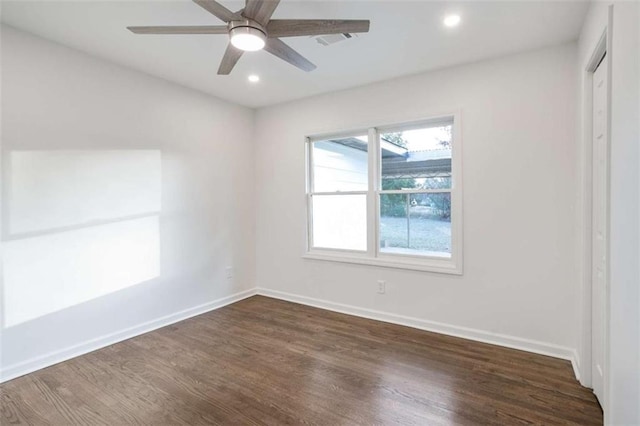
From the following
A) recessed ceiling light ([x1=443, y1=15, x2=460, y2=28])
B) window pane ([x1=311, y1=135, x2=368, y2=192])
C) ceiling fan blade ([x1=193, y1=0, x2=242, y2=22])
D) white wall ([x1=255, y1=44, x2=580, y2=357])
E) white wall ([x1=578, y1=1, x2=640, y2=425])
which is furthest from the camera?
window pane ([x1=311, y1=135, x2=368, y2=192])

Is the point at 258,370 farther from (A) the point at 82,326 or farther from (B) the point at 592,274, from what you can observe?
(B) the point at 592,274

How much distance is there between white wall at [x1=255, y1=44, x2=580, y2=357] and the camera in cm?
265

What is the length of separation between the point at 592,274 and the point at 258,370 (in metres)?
2.56

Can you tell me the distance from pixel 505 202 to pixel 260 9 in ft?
8.39

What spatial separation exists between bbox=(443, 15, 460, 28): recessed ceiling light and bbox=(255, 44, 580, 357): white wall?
0.78 metres

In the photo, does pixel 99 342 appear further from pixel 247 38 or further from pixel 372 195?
pixel 372 195

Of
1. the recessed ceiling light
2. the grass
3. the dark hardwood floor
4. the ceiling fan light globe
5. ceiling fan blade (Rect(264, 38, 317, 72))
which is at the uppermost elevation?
the recessed ceiling light

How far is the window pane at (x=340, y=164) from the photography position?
383 cm

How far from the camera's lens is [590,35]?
2.10m

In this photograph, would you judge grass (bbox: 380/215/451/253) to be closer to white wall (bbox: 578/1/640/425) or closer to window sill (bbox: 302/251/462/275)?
window sill (bbox: 302/251/462/275)

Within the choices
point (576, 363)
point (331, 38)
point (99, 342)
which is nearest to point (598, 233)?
point (576, 363)

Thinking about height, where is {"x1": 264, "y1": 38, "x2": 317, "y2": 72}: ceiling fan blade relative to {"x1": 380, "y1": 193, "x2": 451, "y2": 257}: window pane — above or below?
above

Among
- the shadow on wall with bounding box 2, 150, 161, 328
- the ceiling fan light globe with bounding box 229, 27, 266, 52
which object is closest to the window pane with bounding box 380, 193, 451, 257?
the ceiling fan light globe with bounding box 229, 27, 266, 52

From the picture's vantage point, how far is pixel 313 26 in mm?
1823
